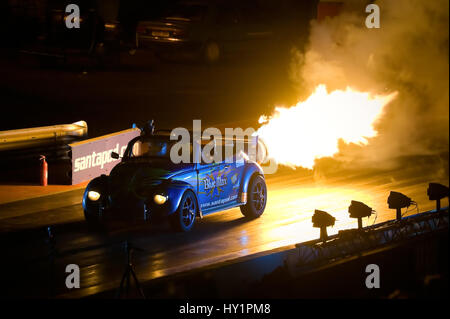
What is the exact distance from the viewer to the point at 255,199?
15.5 metres

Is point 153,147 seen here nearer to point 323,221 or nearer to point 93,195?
point 93,195

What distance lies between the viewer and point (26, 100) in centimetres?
2614

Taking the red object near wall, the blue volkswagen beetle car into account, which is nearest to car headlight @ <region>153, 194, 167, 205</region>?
the blue volkswagen beetle car

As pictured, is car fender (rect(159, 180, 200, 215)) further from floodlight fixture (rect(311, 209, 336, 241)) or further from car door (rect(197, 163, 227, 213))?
floodlight fixture (rect(311, 209, 336, 241))

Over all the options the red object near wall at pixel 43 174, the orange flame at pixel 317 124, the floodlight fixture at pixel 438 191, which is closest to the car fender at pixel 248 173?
the orange flame at pixel 317 124

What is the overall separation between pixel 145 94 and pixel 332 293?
726 inches

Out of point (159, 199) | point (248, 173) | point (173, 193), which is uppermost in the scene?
point (248, 173)

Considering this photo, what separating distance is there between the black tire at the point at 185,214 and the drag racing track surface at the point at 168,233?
18cm

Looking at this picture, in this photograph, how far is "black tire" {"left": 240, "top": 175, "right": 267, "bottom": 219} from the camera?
15.3 metres

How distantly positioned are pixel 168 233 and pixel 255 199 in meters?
2.17

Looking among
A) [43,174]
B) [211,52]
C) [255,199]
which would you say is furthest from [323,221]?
[211,52]

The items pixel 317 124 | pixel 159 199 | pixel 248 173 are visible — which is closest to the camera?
pixel 159 199

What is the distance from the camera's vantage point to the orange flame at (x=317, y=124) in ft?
56.9
